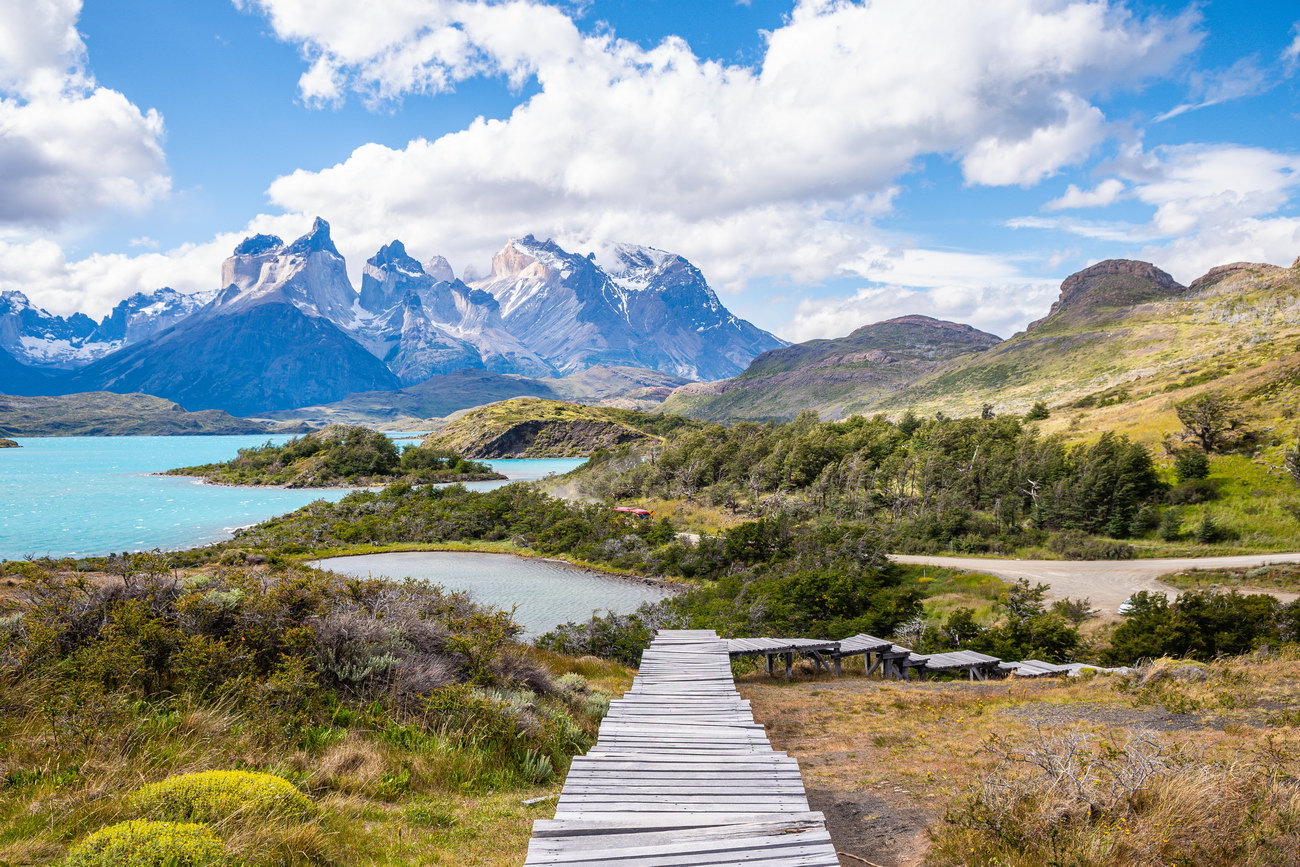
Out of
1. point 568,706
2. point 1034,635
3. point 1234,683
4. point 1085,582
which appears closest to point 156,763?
point 568,706

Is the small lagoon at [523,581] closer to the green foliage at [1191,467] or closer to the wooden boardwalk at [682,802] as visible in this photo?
the wooden boardwalk at [682,802]

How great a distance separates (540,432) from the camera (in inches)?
5630

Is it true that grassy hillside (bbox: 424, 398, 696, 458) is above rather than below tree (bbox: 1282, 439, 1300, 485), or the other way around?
above

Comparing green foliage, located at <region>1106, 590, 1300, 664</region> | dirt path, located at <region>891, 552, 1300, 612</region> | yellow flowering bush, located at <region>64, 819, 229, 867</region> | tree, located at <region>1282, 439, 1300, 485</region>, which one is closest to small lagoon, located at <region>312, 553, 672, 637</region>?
dirt path, located at <region>891, 552, 1300, 612</region>

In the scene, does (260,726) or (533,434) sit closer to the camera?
(260,726)

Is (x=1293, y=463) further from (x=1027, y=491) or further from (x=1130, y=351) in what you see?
(x=1130, y=351)

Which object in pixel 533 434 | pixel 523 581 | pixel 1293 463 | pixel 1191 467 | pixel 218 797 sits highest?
pixel 533 434

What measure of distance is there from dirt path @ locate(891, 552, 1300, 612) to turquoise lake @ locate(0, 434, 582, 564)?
122 ft

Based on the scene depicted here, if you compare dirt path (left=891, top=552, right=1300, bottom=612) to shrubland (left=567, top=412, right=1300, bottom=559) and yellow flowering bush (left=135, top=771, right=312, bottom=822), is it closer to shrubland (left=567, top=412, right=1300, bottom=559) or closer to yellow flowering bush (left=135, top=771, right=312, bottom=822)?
shrubland (left=567, top=412, right=1300, bottom=559)

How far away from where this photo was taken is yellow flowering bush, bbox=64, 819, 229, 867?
11.8 feet

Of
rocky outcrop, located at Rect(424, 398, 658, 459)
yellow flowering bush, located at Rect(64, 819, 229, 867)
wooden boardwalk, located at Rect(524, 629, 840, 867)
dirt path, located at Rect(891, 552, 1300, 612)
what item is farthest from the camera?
rocky outcrop, located at Rect(424, 398, 658, 459)

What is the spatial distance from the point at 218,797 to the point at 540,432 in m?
140

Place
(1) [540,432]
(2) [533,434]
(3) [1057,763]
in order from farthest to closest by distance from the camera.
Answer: (1) [540,432]
(2) [533,434]
(3) [1057,763]

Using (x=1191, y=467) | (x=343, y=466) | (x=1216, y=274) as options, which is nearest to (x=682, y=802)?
(x=1191, y=467)
